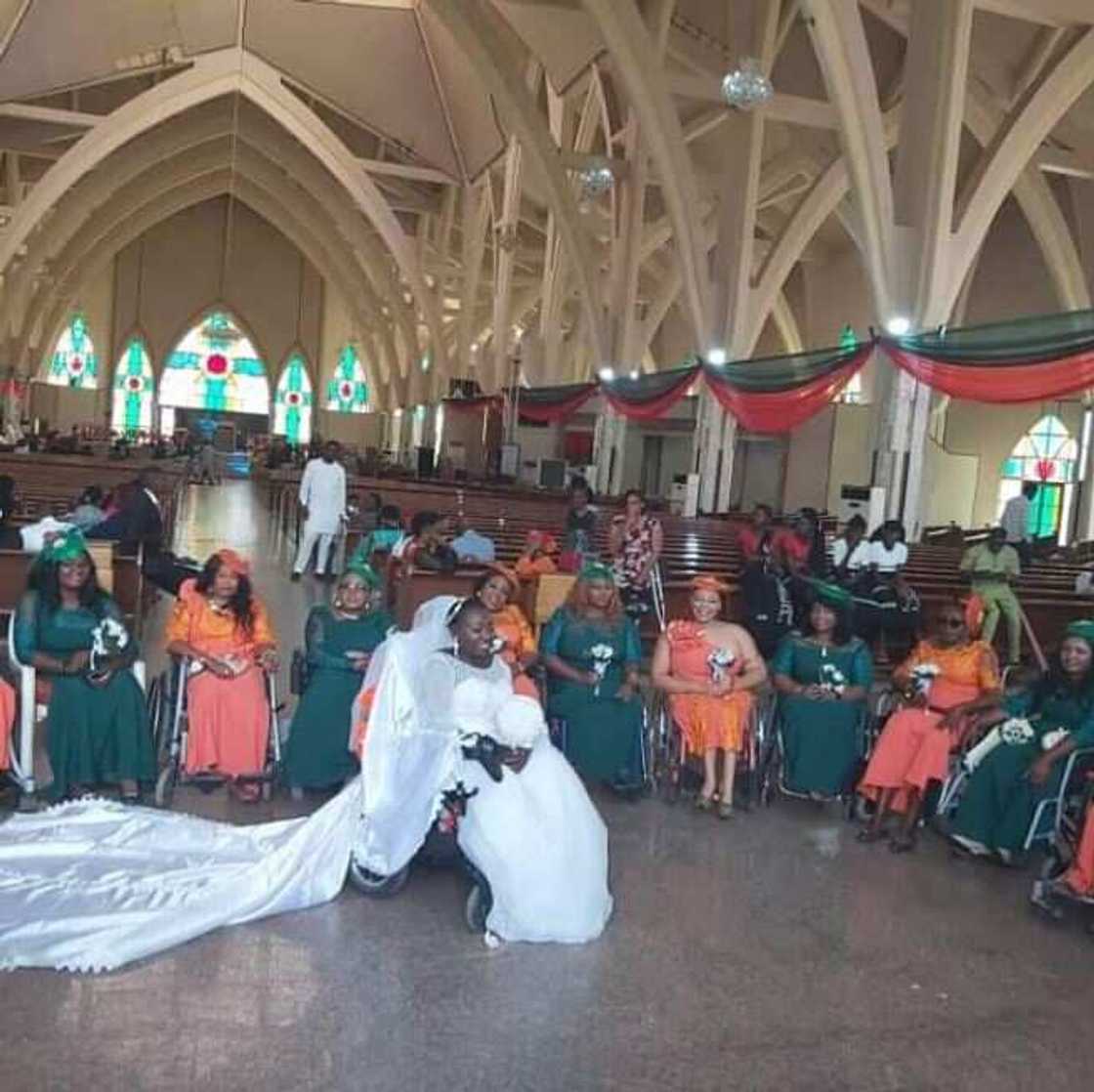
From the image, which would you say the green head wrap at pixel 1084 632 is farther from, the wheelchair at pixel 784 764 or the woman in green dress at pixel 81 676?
the woman in green dress at pixel 81 676

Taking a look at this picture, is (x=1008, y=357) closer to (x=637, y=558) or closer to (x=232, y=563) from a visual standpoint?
(x=637, y=558)

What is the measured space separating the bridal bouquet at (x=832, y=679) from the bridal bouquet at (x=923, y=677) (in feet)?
1.00

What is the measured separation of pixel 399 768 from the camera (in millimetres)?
3395

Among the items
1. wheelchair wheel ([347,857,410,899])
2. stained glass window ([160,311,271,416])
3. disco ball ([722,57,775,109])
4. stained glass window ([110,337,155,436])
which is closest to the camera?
wheelchair wheel ([347,857,410,899])

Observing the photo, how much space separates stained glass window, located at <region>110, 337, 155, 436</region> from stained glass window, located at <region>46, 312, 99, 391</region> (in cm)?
89

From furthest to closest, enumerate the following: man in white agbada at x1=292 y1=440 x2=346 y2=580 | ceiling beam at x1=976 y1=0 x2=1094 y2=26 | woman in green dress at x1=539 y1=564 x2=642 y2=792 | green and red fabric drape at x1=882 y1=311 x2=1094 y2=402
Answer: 1. ceiling beam at x1=976 y1=0 x2=1094 y2=26
2. man in white agbada at x1=292 y1=440 x2=346 y2=580
3. green and red fabric drape at x1=882 y1=311 x2=1094 y2=402
4. woman in green dress at x1=539 y1=564 x2=642 y2=792

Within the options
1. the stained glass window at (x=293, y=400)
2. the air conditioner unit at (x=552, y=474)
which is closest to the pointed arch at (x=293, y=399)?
the stained glass window at (x=293, y=400)

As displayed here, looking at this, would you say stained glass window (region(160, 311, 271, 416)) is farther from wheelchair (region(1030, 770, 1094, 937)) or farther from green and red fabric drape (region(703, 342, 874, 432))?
wheelchair (region(1030, 770, 1094, 937))

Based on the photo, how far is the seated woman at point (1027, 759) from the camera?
4.10m

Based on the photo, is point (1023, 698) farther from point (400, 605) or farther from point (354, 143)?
point (354, 143)

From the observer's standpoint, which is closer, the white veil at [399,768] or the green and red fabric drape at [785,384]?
the white veil at [399,768]

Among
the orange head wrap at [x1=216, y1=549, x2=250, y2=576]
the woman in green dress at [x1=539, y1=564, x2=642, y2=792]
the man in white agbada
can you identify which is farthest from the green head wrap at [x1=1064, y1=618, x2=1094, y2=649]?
the man in white agbada

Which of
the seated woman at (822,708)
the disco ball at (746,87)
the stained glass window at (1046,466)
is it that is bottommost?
the seated woman at (822,708)

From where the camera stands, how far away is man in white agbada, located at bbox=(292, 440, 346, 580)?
1025 centimetres
